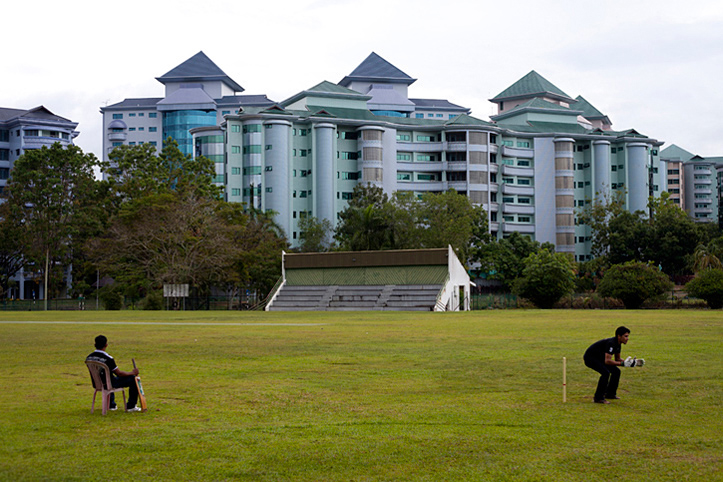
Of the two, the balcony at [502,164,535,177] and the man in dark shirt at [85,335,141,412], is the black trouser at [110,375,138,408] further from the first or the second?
the balcony at [502,164,535,177]

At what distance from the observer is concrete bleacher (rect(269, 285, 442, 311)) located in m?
58.6

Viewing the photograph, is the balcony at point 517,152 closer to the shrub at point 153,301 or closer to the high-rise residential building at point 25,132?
the shrub at point 153,301

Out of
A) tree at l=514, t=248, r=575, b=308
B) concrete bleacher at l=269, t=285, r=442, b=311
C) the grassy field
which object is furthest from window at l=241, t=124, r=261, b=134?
the grassy field

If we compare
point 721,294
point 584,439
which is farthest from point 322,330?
point 721,294

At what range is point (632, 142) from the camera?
13288cm

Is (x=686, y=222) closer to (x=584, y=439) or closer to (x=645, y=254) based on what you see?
(x=645, y=254)

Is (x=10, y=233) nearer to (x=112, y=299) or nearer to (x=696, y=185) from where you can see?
(x=112, y=299)

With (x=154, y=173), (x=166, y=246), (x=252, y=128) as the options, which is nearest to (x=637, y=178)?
(x=252, y=128)

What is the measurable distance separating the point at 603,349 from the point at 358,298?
4895cm

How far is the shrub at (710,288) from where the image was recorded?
5753cm

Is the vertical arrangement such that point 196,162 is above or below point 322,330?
above

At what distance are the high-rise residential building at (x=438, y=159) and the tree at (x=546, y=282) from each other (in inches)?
1865

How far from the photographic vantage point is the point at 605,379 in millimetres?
12344

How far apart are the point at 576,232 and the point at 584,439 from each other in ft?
409
